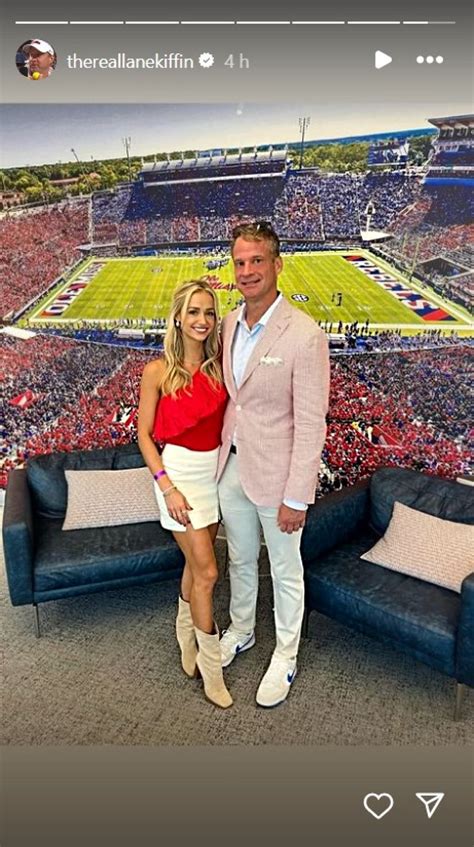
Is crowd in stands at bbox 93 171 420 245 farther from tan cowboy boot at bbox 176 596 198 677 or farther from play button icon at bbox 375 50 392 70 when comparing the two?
tan cowboy boot at bbox 176 596 198 677

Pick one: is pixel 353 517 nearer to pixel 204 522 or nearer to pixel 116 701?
pixel 204 522

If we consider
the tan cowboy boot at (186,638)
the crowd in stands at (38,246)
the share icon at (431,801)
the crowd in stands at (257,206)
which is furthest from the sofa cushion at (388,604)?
the crowd in stands at (38,246)

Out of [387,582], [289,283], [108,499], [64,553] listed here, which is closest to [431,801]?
[387,582]

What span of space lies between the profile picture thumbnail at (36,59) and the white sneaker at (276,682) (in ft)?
8.82

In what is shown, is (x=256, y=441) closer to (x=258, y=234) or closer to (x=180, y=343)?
(x=180, y=343)

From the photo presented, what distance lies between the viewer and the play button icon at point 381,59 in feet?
8.39

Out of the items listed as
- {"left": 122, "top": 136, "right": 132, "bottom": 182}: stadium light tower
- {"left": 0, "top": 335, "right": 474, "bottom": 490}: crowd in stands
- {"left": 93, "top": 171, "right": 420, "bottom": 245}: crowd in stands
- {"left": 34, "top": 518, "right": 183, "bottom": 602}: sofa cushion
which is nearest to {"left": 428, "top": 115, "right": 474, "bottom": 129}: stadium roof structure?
{"left": 93, "top": 171, "right": 420, "bottom": 245}: crowd in stands

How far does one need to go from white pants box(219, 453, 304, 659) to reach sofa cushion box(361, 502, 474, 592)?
0.48 m

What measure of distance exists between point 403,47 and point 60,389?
2.52m

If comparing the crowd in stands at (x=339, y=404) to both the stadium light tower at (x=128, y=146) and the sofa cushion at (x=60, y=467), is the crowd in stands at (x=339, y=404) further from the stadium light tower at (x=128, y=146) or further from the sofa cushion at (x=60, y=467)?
the stadium light tower at (x=128, y=146)

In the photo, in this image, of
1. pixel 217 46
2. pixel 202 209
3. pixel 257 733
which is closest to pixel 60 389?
pixel 202 209

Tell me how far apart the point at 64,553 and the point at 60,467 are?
2.02 ft
